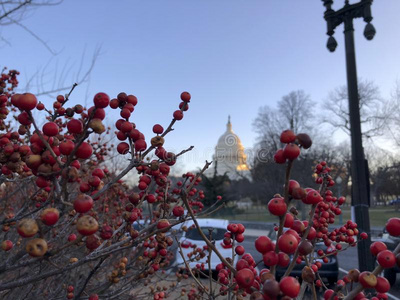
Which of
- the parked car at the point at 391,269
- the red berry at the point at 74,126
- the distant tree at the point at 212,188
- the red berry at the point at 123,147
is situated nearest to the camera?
the red berry at the point at 74,126

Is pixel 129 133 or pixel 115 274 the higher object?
→ pixel 129 133

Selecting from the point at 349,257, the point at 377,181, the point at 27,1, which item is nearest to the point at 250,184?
the point at 377,181

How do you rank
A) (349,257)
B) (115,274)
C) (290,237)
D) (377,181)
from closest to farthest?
(290,237), (115,274), (349,257), (377,181)

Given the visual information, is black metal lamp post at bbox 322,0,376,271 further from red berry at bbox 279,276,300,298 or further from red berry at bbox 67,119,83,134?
red berry at bbox 67,119,83,134

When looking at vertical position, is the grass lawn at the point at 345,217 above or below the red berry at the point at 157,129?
below

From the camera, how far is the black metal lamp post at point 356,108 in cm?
498

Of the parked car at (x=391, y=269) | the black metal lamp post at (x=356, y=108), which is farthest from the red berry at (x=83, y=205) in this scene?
the parked car at (x=391, y=269)

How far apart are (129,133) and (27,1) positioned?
3.08m

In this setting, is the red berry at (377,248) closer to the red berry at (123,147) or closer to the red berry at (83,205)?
the red berry at (83,205)

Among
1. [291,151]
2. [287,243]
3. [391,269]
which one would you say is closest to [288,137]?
[291,151]

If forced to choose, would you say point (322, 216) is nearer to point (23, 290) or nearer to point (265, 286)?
point (265, 286)

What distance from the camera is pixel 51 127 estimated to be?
3.67 feet

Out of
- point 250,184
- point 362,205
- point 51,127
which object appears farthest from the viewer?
point 250,184

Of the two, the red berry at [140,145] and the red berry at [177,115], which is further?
the red berry at [177,115]
